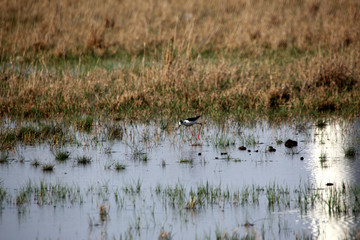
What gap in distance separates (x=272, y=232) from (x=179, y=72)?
24.3 feet

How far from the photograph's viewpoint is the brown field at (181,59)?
11.1m

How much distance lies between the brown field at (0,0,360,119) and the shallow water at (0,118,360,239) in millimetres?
1289

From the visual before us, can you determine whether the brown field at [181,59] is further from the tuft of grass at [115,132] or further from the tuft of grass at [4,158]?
the tuft of grass at [4,158]

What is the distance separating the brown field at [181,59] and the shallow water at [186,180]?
1289 mm

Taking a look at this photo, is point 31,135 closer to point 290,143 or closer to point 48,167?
point 48,167

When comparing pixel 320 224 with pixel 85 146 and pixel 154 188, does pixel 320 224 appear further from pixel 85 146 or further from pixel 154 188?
pixel 85 146

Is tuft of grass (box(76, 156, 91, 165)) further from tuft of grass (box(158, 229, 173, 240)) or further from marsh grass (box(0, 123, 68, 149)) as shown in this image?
tuft of grass (box(158, 229, 173, 240))

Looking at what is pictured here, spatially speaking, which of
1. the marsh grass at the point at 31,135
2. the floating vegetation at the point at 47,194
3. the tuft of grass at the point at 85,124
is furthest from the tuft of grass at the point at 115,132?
the floating vegetation at the point at 47,194

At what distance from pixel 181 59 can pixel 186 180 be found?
6169mm

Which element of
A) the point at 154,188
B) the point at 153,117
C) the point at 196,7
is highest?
the point at 196,7

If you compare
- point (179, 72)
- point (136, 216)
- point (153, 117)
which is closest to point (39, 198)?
point (136, 216)

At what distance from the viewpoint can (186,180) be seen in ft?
23.2

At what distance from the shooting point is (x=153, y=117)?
1070 centimetres

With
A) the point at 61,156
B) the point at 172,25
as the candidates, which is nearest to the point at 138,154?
the point at 61,156
